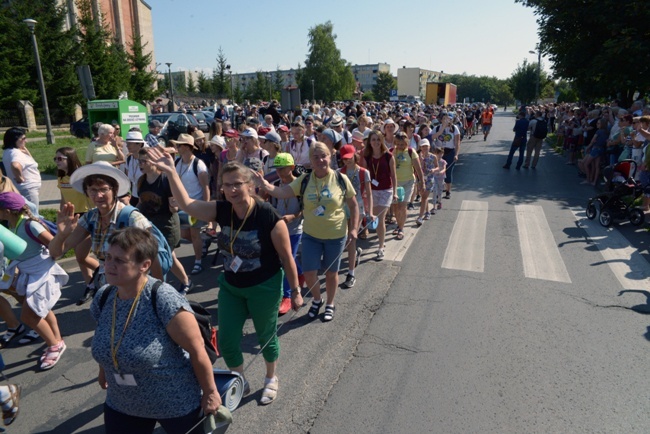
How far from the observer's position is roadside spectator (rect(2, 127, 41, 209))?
6.48 metres

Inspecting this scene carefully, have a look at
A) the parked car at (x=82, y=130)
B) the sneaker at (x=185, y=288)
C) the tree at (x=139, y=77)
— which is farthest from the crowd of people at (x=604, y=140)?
the tree at (x=139, y=77)

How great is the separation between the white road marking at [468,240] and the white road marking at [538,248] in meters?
0.63

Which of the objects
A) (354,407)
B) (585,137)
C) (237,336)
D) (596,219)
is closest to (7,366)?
(237,336)

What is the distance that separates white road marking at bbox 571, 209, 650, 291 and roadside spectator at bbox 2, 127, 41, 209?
8400 millimetres

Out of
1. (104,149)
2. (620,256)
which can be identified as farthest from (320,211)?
(620,256)

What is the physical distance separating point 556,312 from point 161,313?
4448 millimetres

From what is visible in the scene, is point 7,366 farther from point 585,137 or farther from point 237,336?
point 585,137

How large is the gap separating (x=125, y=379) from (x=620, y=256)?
23.3ft

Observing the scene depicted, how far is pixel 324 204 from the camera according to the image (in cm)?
448

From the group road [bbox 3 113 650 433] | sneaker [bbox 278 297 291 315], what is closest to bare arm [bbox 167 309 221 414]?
road [bbox 3 113 650 433]

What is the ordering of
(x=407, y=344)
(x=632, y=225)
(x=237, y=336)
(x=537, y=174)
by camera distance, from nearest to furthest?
(x=237, y=336) → (x=407, y=344) → (x=632, y=225) → (x=537, y=174)

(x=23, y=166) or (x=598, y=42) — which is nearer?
(x=23, y=166)

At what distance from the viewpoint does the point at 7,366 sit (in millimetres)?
4137

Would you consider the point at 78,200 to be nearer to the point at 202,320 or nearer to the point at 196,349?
the point at 202,320
